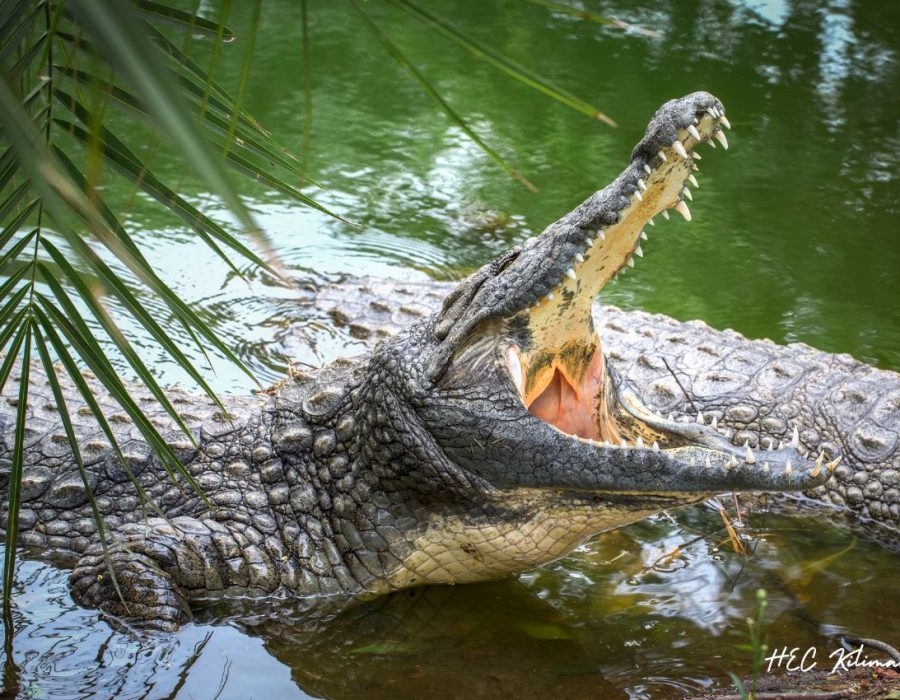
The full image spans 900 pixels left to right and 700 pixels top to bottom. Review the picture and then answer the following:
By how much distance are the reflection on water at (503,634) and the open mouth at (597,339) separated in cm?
67

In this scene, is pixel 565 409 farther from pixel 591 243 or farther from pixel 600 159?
pixel 600 159

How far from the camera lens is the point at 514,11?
12336 mm

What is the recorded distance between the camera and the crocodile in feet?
11.2

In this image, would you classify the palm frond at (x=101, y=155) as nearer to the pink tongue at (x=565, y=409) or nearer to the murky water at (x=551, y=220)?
the murky water at (x=551, y=220)

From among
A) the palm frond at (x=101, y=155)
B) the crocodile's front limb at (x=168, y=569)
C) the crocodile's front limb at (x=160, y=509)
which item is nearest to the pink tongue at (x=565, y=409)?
the crocodile's front limb at (x=160, y=509)

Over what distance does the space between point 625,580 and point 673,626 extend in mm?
396

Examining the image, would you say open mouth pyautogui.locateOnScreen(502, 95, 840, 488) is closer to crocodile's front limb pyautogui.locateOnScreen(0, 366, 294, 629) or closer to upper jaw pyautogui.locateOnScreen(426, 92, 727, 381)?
upper jaw pyautogui.locateOnScreen(426, 92, 727, 381)

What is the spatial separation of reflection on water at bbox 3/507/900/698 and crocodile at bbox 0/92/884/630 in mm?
126

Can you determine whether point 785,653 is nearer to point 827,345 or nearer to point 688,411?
point 688,411

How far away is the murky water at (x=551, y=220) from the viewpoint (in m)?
3.64

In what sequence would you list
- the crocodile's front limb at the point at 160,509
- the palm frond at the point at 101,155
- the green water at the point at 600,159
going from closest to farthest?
1. the palm frond at the point at 101,155
2. the crocodile's front limb at the point at 160,509
3. the green water at the point at 600,159

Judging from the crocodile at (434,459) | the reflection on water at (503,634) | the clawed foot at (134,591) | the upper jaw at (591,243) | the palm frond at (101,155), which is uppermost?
the palm frond at (101,155)

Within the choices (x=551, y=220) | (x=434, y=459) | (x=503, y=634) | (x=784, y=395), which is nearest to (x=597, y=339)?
(x=434, y=459)

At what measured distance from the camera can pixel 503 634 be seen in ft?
12.6
